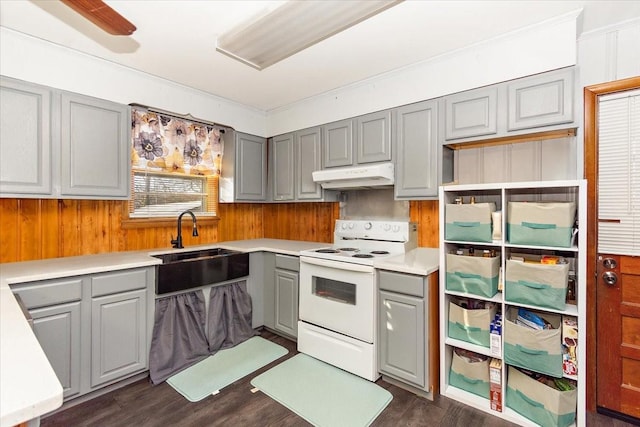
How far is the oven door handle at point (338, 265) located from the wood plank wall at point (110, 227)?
772 millimetres

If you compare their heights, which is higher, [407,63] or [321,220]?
[407,63]

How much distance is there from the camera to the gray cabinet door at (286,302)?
2.92m

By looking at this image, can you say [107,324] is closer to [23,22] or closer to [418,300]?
[23,22]

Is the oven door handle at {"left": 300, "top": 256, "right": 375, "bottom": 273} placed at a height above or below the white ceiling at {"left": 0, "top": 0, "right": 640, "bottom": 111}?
below

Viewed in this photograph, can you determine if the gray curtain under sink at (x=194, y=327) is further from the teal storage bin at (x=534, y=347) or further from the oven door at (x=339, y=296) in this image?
the teal storage bin at (x=534, y=347)

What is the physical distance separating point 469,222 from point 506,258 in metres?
0.33

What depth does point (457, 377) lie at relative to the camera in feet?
7.20

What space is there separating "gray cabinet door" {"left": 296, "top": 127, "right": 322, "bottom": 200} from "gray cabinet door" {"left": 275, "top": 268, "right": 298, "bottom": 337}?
840 mm

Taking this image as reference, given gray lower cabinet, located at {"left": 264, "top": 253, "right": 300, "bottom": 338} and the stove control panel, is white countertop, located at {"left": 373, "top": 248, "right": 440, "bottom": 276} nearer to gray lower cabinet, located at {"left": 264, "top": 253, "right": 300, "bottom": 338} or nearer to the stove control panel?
the stove control panel

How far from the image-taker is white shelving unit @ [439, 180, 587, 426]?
1739mm

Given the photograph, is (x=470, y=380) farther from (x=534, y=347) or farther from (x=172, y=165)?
(x=172, y=165)

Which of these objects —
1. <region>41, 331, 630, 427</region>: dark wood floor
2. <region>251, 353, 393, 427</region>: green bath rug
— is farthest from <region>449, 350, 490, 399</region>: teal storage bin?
<region>251, 353, 393, 427</region>: green bath rug

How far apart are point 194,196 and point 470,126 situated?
266 centimetres

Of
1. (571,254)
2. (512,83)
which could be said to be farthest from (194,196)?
(571,254)
